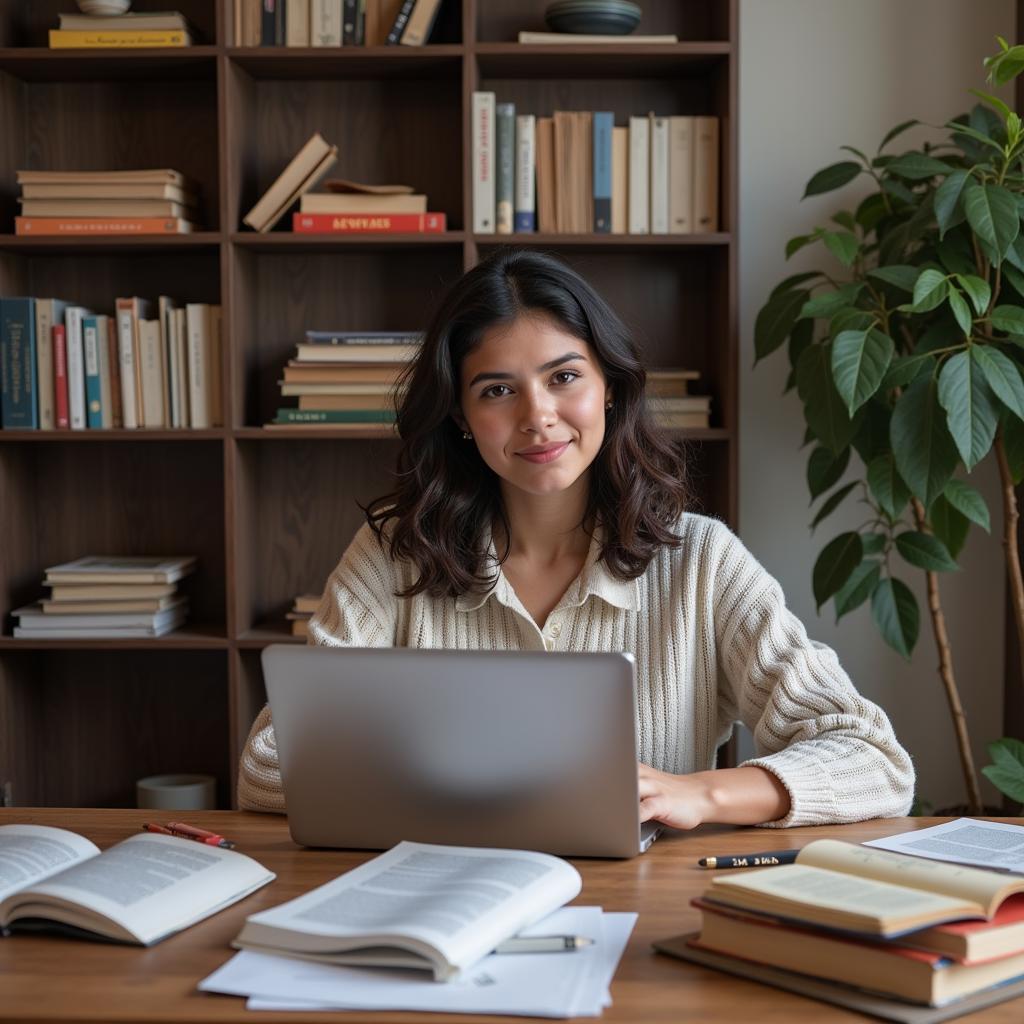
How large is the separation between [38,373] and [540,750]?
6.70 ft

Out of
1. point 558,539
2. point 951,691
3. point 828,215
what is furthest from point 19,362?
point 951,691

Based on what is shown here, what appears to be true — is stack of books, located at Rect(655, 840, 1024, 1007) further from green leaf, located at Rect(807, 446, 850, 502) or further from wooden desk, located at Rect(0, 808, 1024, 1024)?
green leaf, located at Rect(807, 446, 850, 502)

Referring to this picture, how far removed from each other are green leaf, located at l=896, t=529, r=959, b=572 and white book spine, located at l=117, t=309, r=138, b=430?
1647mm

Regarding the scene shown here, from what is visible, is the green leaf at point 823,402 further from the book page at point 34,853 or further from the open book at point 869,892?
the book page at point 34,853

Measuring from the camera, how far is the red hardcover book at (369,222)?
279 centimetres

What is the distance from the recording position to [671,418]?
111 inches

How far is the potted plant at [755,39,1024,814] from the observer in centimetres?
230

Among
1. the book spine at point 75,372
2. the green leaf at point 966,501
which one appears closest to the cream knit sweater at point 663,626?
the green leaf at point 966,501

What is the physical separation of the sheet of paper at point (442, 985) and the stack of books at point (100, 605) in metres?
1.92

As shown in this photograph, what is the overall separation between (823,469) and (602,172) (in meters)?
0.79

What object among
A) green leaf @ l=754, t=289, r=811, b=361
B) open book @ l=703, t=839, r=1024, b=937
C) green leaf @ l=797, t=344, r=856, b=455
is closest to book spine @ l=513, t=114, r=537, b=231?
green leaf @ l=754, t=289, r=811, b=361

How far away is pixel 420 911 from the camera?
3.37ft

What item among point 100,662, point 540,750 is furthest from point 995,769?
point 100,662

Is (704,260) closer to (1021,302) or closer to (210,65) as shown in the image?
(1021,302)
